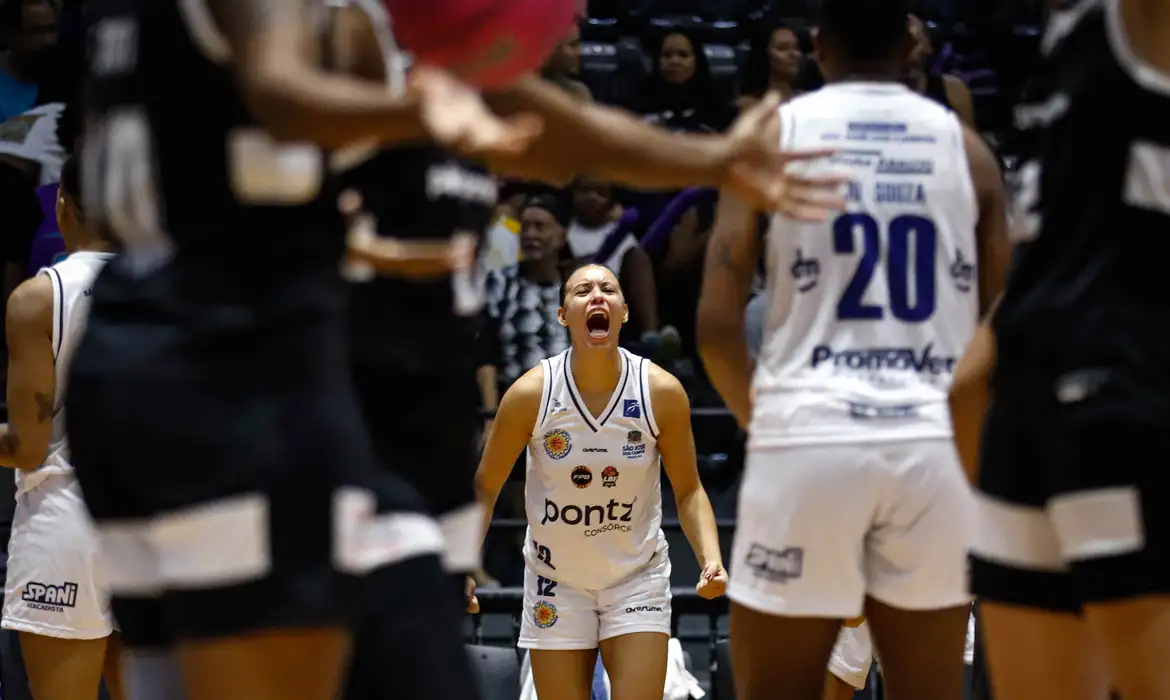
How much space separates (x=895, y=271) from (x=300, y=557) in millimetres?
1653

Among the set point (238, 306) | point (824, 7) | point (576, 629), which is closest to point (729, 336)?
point (824, 7)

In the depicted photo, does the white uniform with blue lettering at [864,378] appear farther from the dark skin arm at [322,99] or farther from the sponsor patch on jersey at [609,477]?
the sponsor patch on jersey at [609,477]

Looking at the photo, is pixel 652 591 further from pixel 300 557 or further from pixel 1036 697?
pixel 300 557

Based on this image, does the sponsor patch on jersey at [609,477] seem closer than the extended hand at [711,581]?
No

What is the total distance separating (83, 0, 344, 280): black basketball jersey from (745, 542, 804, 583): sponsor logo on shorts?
4.78ft

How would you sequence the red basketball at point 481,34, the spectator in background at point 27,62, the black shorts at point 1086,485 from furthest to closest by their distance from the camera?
the spectator in background at point 27,62 < the red basketball at point 481,34 < the black shorts at point 1086,485

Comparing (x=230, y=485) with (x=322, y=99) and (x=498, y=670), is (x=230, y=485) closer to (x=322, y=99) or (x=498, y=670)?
(x=322, y=99)

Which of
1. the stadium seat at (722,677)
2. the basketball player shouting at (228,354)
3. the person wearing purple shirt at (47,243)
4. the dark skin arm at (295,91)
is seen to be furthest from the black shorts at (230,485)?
the person wearing purple shirt at (47,243)

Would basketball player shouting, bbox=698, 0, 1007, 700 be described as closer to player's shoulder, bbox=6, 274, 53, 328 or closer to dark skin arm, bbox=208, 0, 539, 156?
dark skin arm, bbox=208, 0, 539, 156

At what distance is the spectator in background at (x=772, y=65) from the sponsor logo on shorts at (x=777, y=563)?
569 centimetres

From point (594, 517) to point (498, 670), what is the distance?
133cm

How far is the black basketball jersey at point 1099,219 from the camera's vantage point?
8.91 ft

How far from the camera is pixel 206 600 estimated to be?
2.29 meters

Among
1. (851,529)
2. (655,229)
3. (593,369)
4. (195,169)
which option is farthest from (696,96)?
(195,169)
